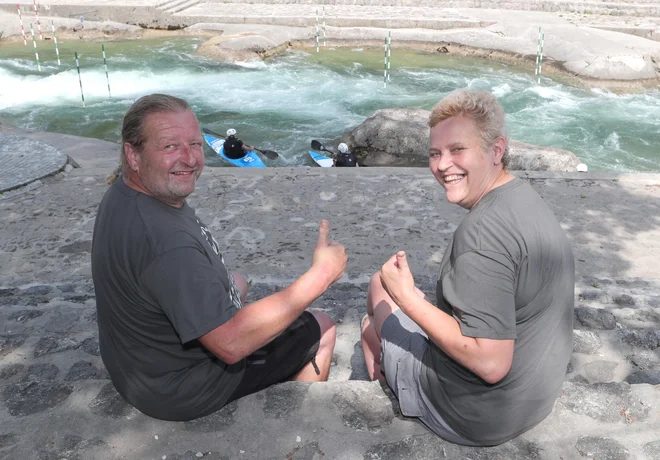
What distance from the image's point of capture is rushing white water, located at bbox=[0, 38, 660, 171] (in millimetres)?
14461

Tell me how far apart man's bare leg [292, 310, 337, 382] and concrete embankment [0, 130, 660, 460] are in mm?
89

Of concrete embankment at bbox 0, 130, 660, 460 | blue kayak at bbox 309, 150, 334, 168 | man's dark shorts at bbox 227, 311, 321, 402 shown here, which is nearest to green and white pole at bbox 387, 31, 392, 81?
blue kayak at bbox 309, 150, 334, 168

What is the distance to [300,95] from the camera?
17734 millimetres

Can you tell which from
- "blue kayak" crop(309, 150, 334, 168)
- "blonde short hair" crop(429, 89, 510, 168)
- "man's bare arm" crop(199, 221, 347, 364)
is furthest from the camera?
"blue kayak" crop(309, 150, 334, 168)

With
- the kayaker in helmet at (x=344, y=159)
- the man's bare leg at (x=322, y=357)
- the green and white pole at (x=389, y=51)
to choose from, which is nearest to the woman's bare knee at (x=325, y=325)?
the man's bare leg at (x=322, y=357)

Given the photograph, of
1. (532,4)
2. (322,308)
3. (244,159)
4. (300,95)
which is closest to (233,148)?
(244,159)

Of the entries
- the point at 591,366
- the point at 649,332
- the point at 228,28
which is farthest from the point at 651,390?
the point at 228,28

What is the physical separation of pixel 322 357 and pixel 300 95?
15.4 m

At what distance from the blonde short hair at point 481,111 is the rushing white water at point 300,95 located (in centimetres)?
1091

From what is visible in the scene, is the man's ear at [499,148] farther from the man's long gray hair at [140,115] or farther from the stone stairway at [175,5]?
the stone stairway at [175,5]

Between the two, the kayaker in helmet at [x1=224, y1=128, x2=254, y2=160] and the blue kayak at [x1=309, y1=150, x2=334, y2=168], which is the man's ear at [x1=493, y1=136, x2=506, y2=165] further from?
the kayaker in helmet at [x1=224, y1=128, x2=254, y2=160]

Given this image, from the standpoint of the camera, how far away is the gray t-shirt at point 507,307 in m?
2.06

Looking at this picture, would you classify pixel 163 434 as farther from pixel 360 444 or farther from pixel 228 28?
pixel 228 28

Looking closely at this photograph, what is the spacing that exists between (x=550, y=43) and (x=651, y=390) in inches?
779
